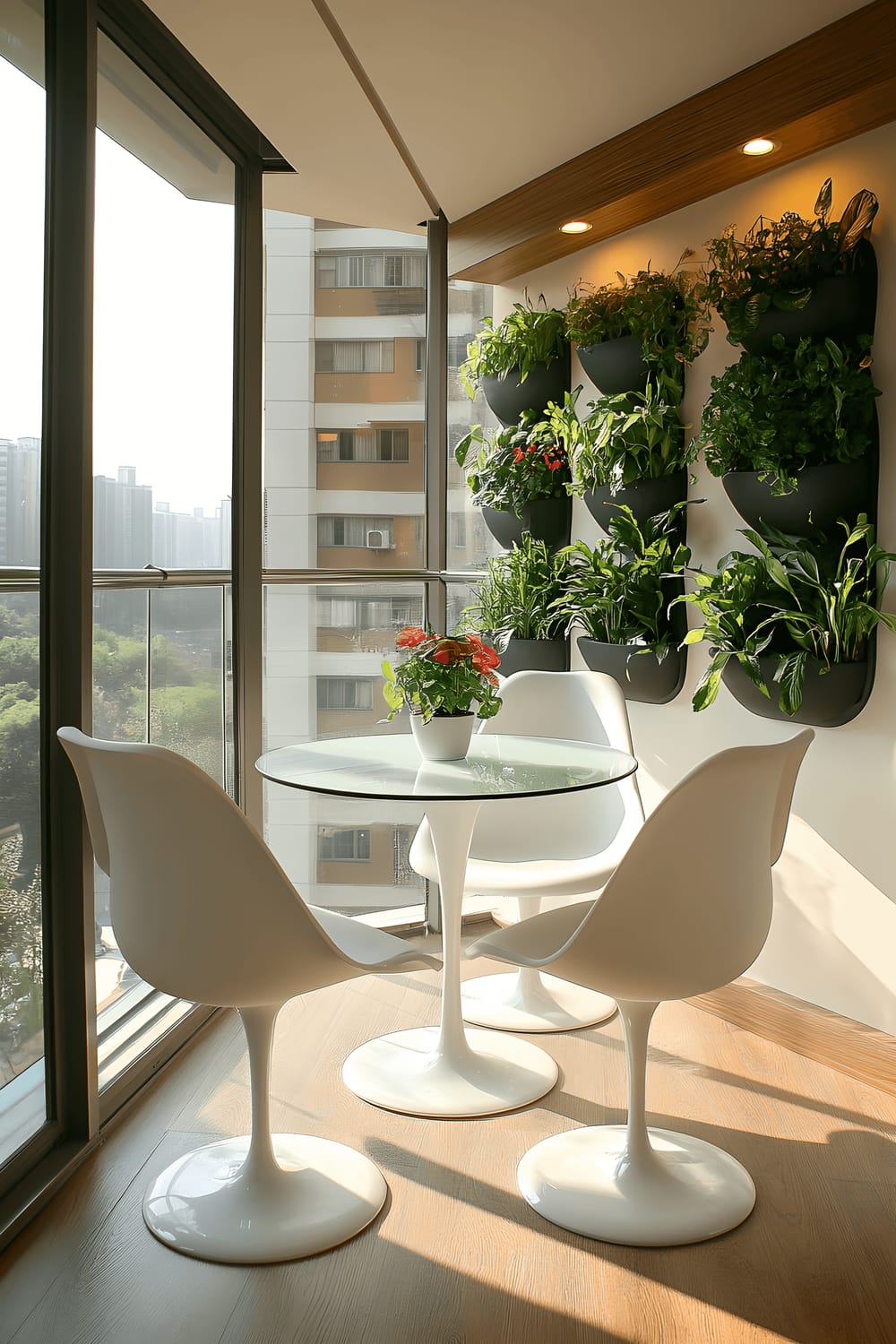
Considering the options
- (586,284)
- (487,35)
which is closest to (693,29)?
(487,35)

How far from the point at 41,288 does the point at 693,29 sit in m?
1.68

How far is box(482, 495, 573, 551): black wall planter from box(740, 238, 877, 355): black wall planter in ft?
3.55

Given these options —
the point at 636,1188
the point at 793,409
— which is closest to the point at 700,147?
the point at 793,409

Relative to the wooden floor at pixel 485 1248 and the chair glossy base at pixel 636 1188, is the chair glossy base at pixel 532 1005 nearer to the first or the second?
the wooden floor at pixel 485 1248

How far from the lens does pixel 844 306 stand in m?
2.62

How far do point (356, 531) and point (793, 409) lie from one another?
1612 millimetres

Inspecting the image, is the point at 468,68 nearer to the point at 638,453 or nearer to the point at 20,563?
the point at 638,453

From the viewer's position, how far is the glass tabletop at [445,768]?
6.89ft

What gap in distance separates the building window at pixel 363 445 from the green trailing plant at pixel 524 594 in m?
0.57

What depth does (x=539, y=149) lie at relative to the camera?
3.20 metres

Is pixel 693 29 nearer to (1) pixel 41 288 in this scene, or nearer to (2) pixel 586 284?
(2) pixel 586 284

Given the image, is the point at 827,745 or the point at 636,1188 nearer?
the point at 636,1188

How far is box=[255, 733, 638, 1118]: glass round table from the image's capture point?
2.24 m

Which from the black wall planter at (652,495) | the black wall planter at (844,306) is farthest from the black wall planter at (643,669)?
the black wall planter at (844,306)
